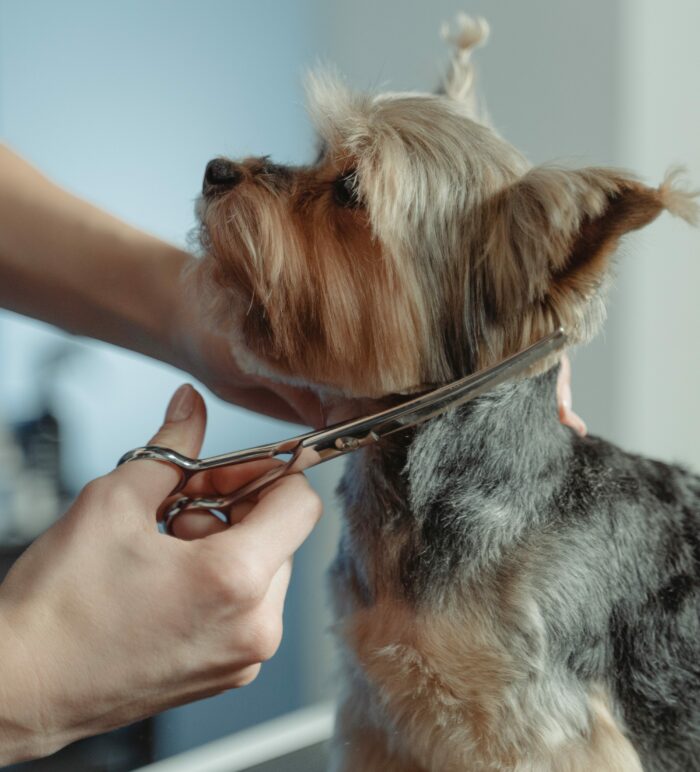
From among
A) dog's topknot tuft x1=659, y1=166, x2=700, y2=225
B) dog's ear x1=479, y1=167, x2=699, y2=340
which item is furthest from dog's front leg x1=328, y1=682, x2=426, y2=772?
dog's topknot tuft x1=659, y1=166, x2=700, y2=225

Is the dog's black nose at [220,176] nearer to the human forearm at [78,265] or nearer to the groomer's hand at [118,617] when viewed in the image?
the human forearm at [78,265]

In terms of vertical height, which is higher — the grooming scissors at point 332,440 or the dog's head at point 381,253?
the dog's head at point 381,253

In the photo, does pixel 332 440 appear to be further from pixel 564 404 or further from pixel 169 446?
pixel 564 404

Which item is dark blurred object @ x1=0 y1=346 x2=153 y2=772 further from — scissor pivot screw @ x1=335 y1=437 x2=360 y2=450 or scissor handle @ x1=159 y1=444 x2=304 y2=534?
scissor pivot screw @ x1=335 y1=437 x2=360 y2=450

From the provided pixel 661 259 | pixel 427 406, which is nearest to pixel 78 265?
pixel 427 406

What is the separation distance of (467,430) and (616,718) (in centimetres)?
28

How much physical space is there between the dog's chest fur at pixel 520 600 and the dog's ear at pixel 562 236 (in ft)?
0.28

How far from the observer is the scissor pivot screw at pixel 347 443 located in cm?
66

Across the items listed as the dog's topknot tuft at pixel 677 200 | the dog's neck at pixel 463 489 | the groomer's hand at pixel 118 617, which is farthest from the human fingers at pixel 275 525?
the dog's topknot tuft at pixel 677 200

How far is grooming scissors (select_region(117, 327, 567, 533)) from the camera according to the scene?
0.64m

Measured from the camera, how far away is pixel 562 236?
0.65 metres

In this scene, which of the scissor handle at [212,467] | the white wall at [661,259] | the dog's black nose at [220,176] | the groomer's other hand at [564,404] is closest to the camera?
the scissor handle at [212,467]

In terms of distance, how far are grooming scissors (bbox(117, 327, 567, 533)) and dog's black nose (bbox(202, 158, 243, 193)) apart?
230 millimetres

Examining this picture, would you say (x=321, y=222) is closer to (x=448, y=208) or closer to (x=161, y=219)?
(x=448, y=208)
